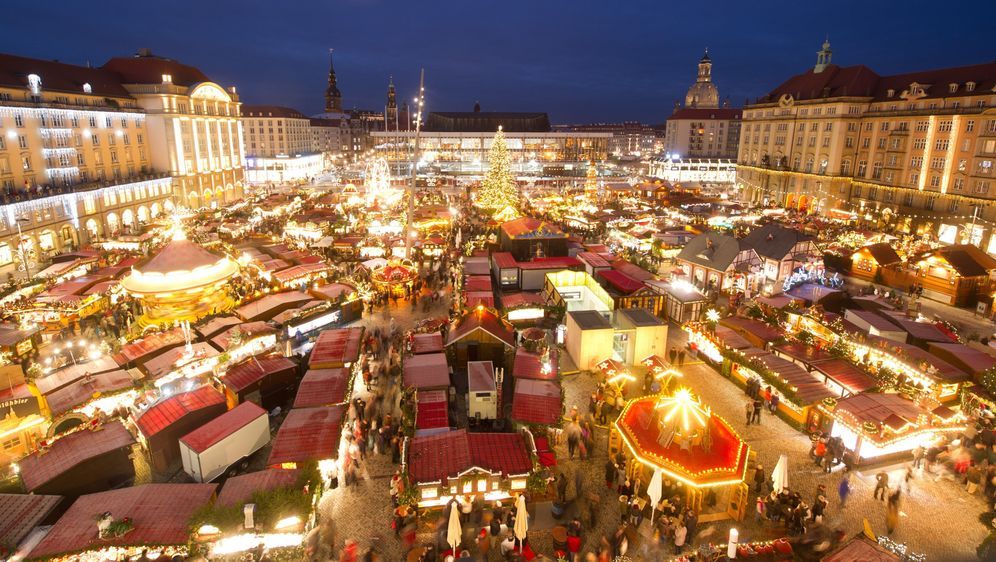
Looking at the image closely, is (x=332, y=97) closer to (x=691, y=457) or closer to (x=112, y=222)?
(x=112, y=222)

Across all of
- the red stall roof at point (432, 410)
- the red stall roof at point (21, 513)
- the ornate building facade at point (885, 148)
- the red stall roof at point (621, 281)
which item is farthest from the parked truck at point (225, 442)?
the ornate building facade at point (885, 148)

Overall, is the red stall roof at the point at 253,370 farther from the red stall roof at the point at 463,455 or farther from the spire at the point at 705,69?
the spire at the point at 705,69

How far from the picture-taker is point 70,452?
12219 mm

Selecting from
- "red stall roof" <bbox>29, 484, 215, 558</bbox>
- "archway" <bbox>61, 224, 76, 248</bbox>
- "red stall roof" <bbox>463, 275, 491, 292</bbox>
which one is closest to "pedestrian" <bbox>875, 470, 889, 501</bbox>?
"red stall roof" <bbox>29, 484, 215, 558</bbox>

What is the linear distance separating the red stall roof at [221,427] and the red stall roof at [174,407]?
83 cm

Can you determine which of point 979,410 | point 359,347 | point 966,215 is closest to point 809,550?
point 979,410

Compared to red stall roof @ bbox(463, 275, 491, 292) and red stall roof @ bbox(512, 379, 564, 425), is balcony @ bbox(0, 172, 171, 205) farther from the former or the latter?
red stall roof @ bbox(512, 379, 564, 425)

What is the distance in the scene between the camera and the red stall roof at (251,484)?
420 inches

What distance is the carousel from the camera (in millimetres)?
11906

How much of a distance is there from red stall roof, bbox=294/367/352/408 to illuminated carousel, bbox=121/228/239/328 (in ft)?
19.4

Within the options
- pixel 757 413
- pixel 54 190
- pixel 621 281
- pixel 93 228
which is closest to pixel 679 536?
pixel 757 413

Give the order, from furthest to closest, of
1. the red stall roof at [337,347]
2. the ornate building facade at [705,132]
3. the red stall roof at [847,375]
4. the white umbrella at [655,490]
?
the ornate building facade at [705,132]
the red stall roof at [337,347]
the red stall roof at [847,375]
the white umbrella at [655,490]

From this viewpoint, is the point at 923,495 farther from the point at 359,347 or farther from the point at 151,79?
the point at 151,79

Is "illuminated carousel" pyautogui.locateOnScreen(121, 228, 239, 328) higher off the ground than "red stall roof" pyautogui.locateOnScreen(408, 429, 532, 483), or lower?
higher
